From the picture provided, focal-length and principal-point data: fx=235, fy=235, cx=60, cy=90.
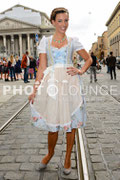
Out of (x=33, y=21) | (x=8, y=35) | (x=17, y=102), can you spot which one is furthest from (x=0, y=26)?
(x=17, y=102)

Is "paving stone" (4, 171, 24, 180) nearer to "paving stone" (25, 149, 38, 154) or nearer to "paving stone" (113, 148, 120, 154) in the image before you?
"paving stone" (25, 149, 38, 154)

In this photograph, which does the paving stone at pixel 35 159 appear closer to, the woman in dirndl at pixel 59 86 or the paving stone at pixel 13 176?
the paving stone at pixel 13 176

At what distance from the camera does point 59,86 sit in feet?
8.74

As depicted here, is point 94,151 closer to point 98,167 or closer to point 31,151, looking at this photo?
point 98,167

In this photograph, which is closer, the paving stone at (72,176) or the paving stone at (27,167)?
the paving stone at (72,176)

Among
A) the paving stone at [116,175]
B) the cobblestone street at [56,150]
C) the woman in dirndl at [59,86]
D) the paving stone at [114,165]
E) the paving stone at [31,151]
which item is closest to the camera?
the woman in dirndl at [59,86]

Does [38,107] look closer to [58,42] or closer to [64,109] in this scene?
[64,109]

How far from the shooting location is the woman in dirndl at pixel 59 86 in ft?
8.64

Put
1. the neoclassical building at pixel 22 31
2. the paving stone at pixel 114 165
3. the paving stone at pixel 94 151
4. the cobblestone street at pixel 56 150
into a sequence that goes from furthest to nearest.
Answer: the neoclassical building at pixel 22 31 → the paving stone at pixel 94 151 → the paving stone at pixel 114 165 → the cobblestone street at pixel 56 150

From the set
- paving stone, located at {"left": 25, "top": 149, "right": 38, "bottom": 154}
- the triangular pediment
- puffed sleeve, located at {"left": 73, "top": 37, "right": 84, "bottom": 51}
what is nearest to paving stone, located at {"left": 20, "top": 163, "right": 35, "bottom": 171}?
paving stone, located at {"left": 25, "top": 149, "right": 38, "bottom": 154}

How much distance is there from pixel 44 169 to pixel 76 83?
46.8 inches

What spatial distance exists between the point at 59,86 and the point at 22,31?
87432mm

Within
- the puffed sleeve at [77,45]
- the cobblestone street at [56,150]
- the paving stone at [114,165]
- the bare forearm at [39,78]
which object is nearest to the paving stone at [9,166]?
the cobblestone street at [56,150]

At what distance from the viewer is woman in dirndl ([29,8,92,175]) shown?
8.64ft
